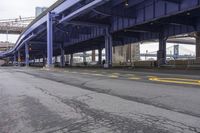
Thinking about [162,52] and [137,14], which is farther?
[162,52]

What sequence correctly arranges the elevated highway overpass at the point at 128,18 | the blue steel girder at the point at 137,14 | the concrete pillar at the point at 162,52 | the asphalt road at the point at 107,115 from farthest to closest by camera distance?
the concrete pillar at the point at 162,52
the elevated highway overpass at the point at 128,18
the blue steel girder at the point at 137,14
the asphalt road at the point at 107,115

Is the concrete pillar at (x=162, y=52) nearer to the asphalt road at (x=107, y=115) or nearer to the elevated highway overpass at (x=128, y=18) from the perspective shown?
the elevated highway overpass at (x=128, y=18)

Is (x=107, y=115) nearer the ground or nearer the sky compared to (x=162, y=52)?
nearer the ground

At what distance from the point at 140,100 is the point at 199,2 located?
22.5 meters

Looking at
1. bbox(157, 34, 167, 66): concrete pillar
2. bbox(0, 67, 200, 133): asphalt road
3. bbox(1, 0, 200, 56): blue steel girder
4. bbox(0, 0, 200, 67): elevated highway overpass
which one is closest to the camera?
bbox(0, 67, 200, 133): asphalt road

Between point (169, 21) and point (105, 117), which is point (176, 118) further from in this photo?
point (169, 21)

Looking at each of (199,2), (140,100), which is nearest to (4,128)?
(140,100)

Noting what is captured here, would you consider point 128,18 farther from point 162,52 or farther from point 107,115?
point 107,115

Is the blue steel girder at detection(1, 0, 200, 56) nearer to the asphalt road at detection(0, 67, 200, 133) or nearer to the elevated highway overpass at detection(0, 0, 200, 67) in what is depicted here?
the elevated highway overpass at detection(0, 0, 200, 67)

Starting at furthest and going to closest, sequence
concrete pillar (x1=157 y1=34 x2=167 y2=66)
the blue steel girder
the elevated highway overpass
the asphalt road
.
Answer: concrete pillar (x1=157 y1=34 x2=167 y2=66) < the elevated highway overpass < the blue steel girder < the asphalt road

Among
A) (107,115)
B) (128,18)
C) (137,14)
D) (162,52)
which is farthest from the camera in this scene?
(162,52)

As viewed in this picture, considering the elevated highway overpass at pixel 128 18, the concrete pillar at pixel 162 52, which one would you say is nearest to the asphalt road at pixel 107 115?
the elevated highway overpass at pixel 128 18

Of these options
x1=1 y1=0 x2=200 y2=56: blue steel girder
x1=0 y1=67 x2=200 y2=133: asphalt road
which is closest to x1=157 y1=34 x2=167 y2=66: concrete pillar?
x1=1 y1=0 x2=200 y2=56: blue steel girder

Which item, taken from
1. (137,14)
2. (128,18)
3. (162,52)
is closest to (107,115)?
(137,14)
